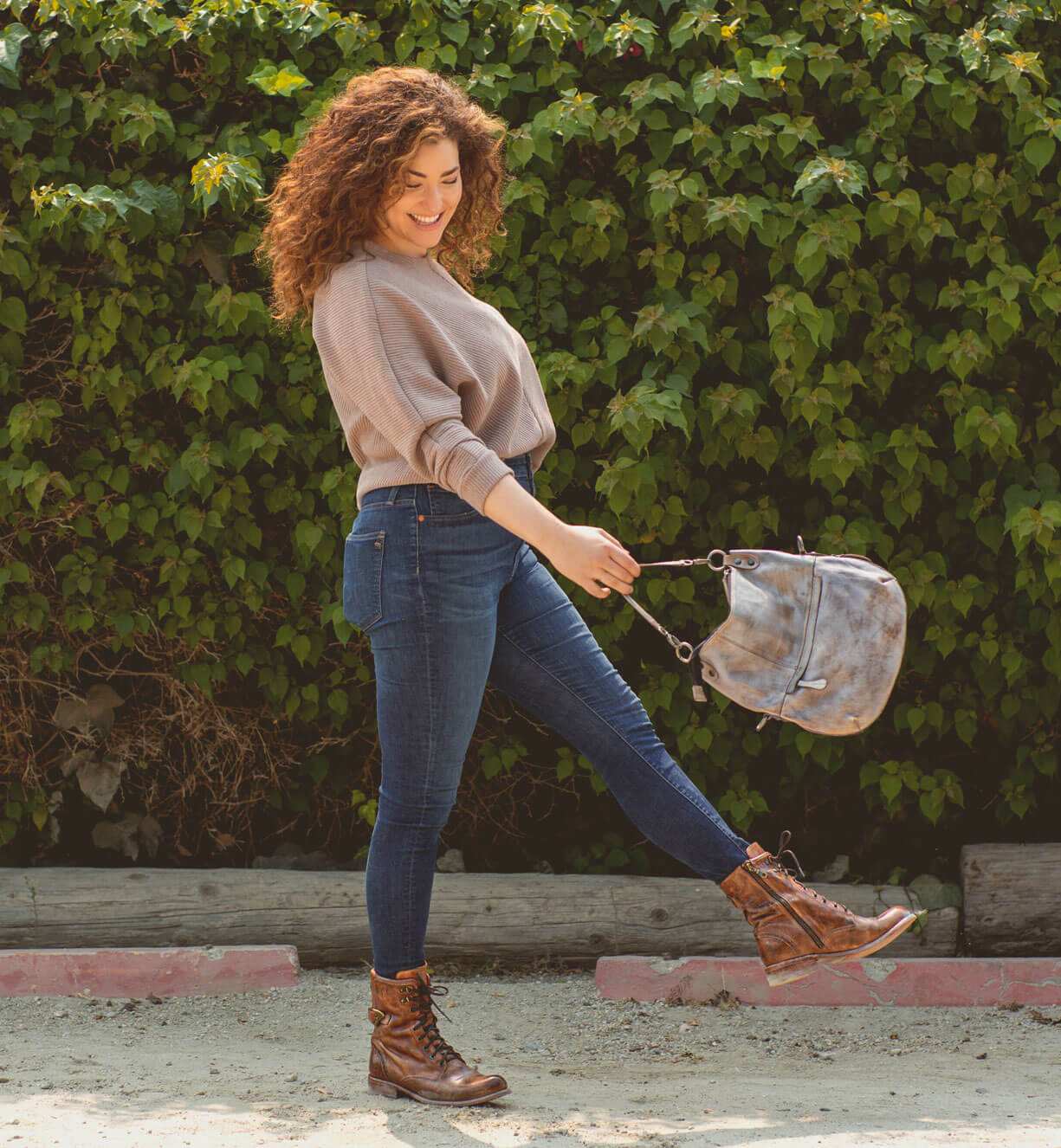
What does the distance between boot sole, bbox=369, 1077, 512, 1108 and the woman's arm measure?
Result: 41.1 inches

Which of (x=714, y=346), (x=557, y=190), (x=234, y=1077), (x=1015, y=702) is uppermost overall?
(x=557, y=190)

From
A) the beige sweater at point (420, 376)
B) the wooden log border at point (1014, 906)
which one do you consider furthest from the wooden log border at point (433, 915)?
the beige sweater at point (420, 376)

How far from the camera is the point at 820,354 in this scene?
12.0 feet

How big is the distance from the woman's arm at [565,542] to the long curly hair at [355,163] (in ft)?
1.88

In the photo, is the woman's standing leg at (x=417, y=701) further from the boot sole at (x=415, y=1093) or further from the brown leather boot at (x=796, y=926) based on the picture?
the brown leather boot at (x=796, y=926)

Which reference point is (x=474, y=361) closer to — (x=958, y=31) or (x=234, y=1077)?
(x=234, y=1077)

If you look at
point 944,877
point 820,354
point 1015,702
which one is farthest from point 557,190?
point 944,877

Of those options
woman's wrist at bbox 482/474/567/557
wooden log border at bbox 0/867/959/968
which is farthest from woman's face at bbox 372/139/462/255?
wooden log border at bbox 0/867/959/968

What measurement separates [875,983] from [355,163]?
2.41m

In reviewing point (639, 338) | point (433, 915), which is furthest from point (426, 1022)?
point (639, 338)

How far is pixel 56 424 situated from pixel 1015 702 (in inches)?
107

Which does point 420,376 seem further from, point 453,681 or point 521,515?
point 453,681

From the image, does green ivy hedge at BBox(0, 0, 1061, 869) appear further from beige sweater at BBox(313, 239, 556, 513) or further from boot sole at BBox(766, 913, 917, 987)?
boot sole at BBox(766, 913, 917, 987)

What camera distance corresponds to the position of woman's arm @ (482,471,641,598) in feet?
7.84
